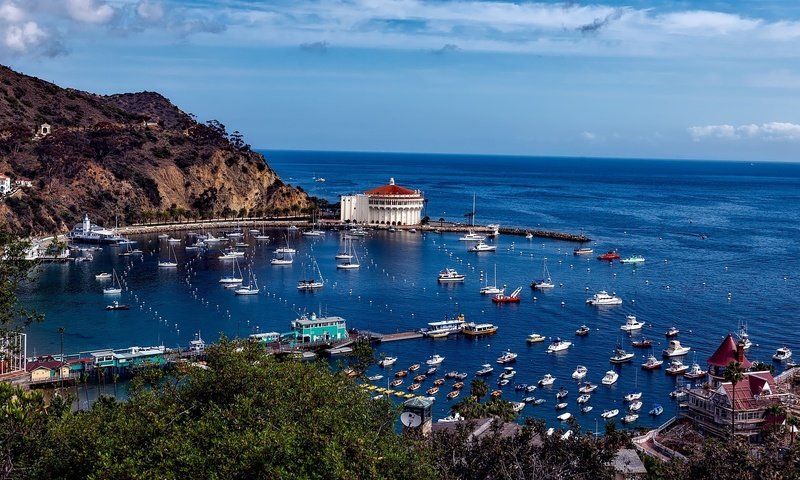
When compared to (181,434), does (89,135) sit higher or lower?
higher

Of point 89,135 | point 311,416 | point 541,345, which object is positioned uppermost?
Answer: point 89,135

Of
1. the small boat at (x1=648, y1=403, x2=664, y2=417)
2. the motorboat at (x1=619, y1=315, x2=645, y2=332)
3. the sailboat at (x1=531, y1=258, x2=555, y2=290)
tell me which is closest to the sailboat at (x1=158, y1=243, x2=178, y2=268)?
the sailboat at (x1=531, y1=258, x2=555, y2=290)

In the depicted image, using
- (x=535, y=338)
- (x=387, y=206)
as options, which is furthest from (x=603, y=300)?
(x=387, y=206)

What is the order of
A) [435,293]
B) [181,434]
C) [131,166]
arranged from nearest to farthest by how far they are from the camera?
[181,434]
[435,293]
[131,166]

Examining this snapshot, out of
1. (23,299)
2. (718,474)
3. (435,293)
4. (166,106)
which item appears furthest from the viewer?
(166,106)

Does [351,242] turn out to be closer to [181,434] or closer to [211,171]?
[211,171]

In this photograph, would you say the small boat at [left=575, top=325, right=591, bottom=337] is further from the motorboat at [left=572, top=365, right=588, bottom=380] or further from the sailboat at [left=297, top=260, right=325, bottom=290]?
the sailboat at [left=297, top=260, right=325, bottom=290]

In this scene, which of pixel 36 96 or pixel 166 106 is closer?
pixel 36 96

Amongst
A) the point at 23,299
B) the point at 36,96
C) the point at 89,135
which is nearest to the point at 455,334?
the point at 23,299

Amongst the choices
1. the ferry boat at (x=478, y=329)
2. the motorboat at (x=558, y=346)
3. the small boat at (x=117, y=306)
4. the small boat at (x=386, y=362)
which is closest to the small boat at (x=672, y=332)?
the motorboat at (x=558, y=346)

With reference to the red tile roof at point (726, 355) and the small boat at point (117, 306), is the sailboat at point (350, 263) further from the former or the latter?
the red tile roof at point (726, 355)
